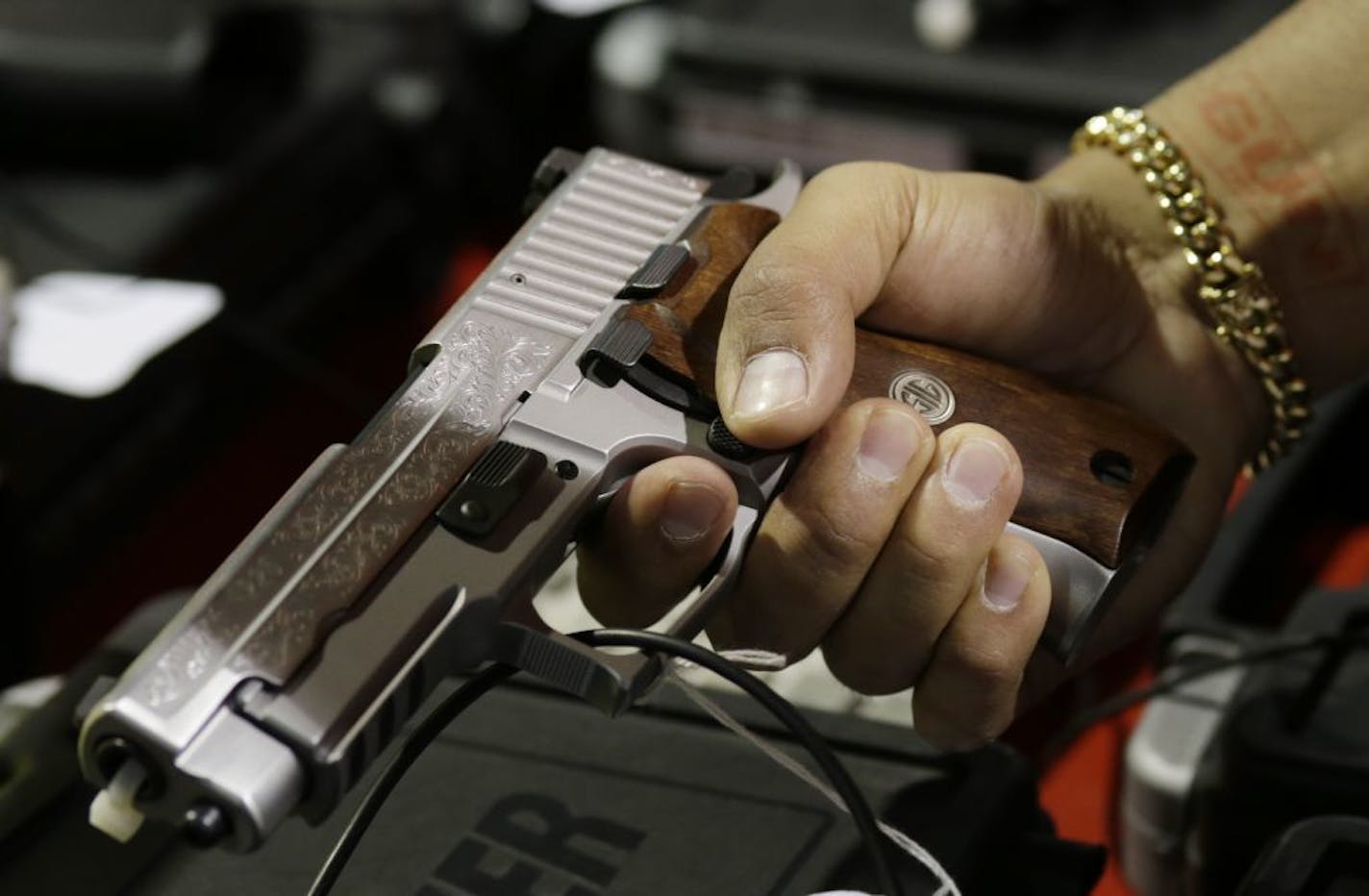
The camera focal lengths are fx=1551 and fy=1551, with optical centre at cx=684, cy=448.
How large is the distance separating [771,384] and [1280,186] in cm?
39

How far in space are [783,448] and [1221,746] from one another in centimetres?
24

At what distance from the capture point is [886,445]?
63 cm

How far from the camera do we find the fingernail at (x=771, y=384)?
0.62 m

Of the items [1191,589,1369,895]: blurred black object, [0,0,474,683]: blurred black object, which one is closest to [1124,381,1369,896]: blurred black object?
[1191,589,1369,895]: blurred black object

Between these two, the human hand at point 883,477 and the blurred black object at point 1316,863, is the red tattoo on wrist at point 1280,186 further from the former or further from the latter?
the blurred black object at point 1316,863

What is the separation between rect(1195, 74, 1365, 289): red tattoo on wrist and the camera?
85 centimetres

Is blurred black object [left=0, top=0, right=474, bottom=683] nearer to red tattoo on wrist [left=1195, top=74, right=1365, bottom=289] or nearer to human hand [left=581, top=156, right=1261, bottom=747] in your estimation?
human hand [left=581, top=156, right=1261, bottom=747]

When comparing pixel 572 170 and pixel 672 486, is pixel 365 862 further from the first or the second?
pixel 572 170

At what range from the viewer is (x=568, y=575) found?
2.82 ft

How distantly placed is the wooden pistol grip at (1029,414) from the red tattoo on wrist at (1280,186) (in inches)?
9.8

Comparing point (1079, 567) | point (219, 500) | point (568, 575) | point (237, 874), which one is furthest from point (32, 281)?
point (1079, 567)

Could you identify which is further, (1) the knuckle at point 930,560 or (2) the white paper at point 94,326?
(2) the white paper at point 94,326

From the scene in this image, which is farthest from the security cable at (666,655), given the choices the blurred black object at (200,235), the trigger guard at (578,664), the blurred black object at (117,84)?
the blurred black object at (117,84)

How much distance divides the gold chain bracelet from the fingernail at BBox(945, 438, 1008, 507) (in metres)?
0.28
